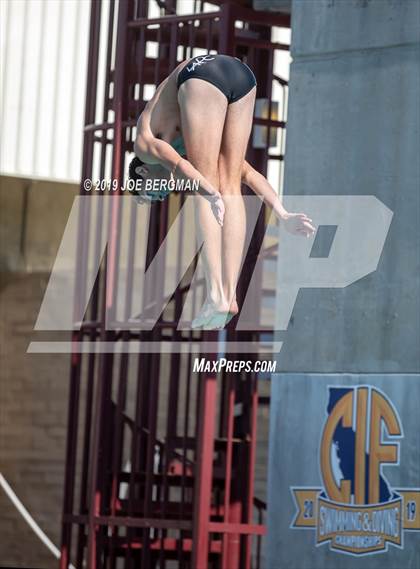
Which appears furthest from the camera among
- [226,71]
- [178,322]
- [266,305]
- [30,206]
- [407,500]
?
[30,206]

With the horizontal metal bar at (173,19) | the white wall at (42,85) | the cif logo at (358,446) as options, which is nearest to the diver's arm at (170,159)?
the cif logo at (358,446)

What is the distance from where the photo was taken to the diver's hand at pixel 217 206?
12.7 feet

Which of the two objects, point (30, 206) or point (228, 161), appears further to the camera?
point (30, 206)

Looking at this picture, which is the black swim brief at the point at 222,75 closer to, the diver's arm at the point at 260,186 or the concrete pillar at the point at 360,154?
the diver's arm at the point at 260,186

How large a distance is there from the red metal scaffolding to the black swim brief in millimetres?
2610

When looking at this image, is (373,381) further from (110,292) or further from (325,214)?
(110,292)

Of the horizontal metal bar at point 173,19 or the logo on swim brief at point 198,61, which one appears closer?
the logo on swim brief at point 198,61

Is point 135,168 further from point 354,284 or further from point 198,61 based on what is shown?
point 354,284

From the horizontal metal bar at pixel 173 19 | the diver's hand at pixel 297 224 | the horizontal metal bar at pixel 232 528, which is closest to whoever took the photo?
the diver's hand at pixel 297 224

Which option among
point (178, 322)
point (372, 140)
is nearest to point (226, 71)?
point (372, 140)

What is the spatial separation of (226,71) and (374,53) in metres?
2.23

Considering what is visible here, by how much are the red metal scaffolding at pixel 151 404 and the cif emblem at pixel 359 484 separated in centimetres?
90

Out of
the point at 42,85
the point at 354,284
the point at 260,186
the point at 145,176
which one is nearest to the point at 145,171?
the point at 145,176

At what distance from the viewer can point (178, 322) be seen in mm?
6836
